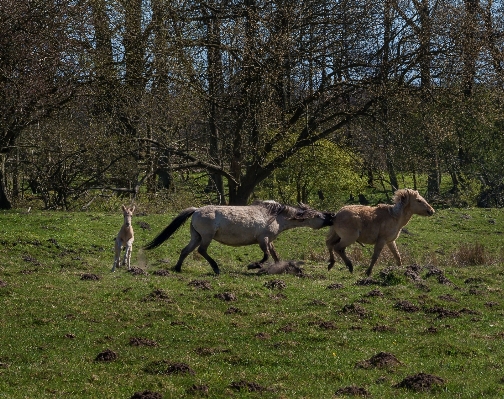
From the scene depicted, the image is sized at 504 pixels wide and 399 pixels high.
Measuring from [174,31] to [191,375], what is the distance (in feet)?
71.3

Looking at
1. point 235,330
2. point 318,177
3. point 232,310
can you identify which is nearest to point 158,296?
point 232,310

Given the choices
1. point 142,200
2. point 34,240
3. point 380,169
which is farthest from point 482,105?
point 34,240

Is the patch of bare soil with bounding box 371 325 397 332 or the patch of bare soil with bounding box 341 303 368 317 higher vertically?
the patch of bare soil with bounding box 341 303 368 317

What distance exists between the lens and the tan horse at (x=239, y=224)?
19031 millimetres

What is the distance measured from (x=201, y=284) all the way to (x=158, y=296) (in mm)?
1374

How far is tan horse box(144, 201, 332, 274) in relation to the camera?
19.0 meters

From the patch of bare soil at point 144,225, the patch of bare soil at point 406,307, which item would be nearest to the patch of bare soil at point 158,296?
the patch of bare soil at point 406,307

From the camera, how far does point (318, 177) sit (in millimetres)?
34594

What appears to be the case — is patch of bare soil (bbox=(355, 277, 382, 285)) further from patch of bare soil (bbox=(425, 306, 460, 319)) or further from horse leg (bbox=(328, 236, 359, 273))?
horse leg (bbox=(328, 236, 359, 273))

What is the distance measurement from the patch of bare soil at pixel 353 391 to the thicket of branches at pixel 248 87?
776 inches

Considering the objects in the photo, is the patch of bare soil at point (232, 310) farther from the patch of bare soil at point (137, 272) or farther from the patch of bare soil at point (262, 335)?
the patch of bare soil at point (137, 272)

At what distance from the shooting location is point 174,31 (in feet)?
98.4

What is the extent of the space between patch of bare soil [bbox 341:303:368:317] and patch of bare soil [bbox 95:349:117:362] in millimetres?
4601

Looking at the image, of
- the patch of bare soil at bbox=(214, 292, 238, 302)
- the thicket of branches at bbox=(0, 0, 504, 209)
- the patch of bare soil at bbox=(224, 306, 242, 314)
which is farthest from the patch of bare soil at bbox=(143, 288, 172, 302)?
the thicket of branches at bbox=(0, 0, 504, 209)
